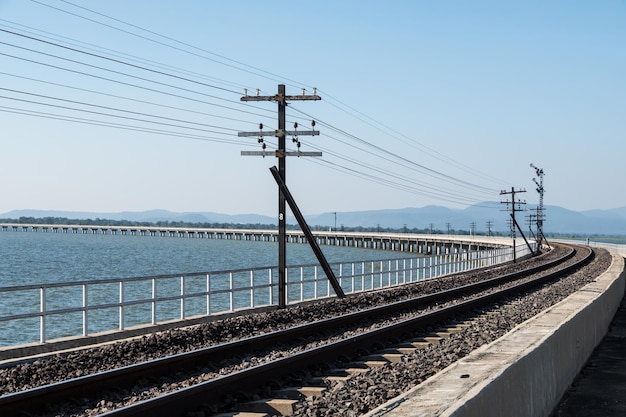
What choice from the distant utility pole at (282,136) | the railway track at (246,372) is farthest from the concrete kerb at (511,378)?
the distant utility pole at (282,136)

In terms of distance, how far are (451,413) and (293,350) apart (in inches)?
372

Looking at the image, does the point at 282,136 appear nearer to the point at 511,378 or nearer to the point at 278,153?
the point at 278,153

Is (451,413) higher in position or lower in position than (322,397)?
higher

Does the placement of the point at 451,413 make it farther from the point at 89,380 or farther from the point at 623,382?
the point at 623,382

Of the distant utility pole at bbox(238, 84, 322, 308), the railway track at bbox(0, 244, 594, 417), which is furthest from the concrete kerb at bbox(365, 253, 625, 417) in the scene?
the distant utility pole at bbox(238, 84, 322, 308)

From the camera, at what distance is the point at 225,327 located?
1980 cm

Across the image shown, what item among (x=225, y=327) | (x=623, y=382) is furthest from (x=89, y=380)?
(x=225, y=327)

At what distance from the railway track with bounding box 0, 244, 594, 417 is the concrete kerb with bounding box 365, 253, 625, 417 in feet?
7.87

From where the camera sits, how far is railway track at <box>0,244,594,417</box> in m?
10.2

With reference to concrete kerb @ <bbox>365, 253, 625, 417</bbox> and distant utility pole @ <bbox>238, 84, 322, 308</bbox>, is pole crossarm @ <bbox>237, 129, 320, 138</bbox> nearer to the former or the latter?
distant utility pole @ <bbox>238, 84, 322, 308</bbox>

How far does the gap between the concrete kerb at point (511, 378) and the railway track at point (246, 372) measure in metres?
2.40

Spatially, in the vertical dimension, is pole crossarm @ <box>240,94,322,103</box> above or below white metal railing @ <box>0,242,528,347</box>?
above

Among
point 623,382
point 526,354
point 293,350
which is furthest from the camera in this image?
point 293,350

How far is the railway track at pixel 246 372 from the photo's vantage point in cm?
1022
